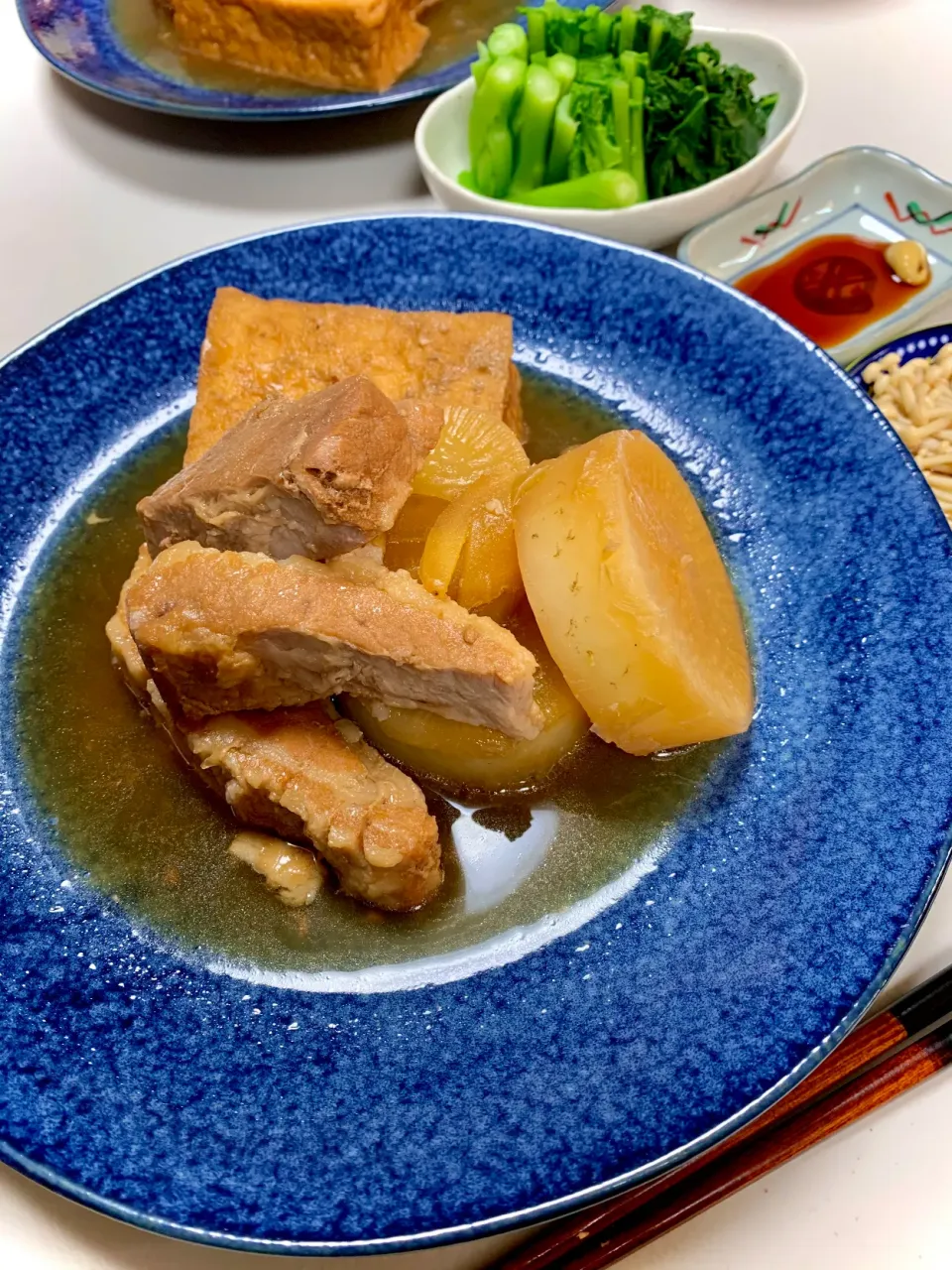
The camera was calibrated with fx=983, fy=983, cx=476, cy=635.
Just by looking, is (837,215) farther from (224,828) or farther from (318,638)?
(224,828)

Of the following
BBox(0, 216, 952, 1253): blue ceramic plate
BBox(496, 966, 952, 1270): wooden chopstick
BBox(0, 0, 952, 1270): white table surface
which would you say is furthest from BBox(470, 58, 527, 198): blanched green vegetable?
BBox(496, 966, 952, 1270): wooden chopstick

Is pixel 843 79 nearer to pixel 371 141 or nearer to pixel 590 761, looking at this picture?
pixel 371 141

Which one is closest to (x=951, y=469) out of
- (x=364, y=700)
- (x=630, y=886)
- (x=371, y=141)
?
(x=630, y=886)

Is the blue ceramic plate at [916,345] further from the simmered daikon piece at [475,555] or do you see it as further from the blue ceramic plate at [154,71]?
the blue ceramic plate at [154,71]

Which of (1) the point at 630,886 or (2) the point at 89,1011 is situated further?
(1) the point at 630,886

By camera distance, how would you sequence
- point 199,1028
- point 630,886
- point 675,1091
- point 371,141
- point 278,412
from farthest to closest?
point 371,141 → point 278,412 → point 630,886 → point 199,1028 → point 675,1091

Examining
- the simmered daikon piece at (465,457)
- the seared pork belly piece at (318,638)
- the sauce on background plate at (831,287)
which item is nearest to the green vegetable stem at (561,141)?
the sauce on background plate at (831,287)

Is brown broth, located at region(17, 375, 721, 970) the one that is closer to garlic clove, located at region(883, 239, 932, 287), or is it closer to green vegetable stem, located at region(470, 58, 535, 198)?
garlic clove, located at region(883, 239, 932, 287)

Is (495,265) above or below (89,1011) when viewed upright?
above
